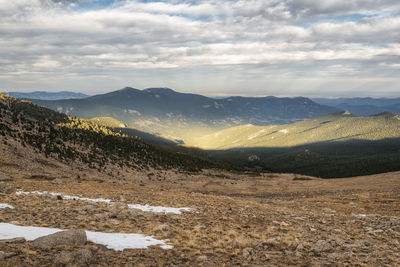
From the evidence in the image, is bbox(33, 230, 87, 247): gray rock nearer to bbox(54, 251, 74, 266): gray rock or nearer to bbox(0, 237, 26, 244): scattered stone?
bbox(0, 237, 26, 244): scattered stone

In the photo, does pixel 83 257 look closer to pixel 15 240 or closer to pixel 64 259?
pixel 64 259

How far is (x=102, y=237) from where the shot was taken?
1180 cm

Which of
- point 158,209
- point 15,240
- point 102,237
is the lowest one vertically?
point 158,209

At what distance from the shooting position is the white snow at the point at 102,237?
10914 millimetres

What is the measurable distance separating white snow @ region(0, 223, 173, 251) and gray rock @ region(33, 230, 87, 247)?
0.64 metres

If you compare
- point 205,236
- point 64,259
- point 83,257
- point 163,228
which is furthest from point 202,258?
point 64,259

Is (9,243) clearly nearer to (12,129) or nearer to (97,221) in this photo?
(97,221)

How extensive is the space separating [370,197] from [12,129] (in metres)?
69.2

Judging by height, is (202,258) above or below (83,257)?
below

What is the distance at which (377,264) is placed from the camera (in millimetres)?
10461

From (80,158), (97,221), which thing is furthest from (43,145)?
(97,221)

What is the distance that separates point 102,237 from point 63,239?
1.81 m

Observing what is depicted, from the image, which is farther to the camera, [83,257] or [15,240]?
[15,240]

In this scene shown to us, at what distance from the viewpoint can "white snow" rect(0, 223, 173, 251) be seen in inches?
430
